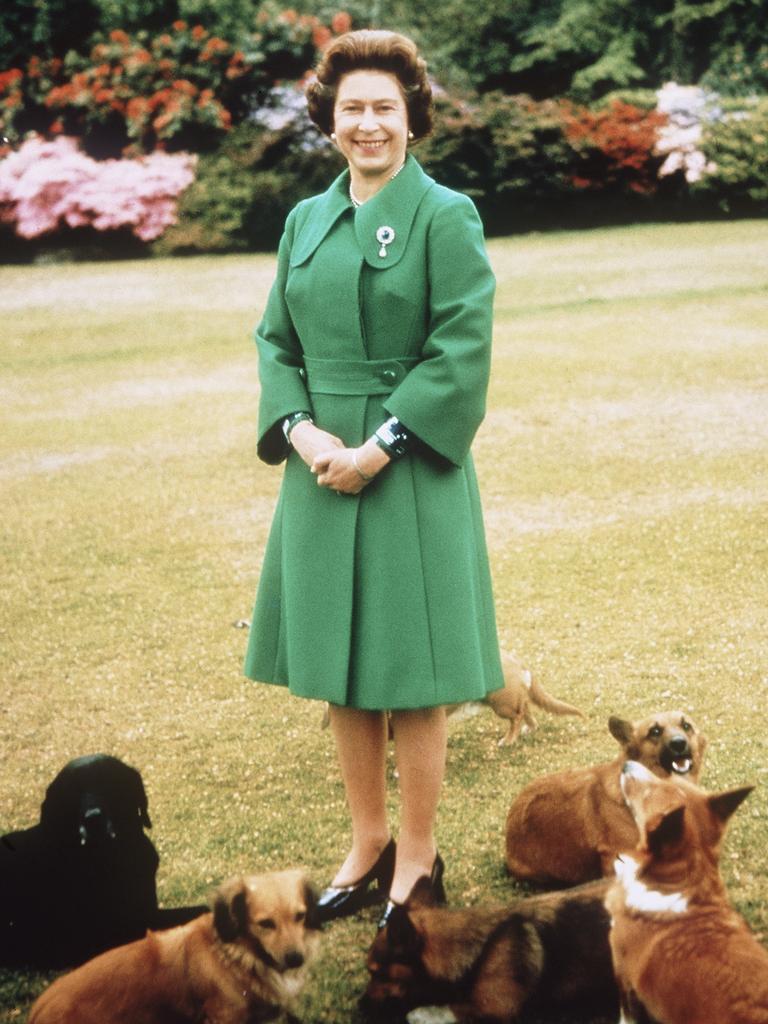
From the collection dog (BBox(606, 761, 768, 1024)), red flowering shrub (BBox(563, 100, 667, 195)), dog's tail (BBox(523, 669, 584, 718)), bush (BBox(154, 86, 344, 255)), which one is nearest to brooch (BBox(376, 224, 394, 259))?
dog (BBox(606, 761, 768, 1024))

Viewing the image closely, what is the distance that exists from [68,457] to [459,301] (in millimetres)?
7099

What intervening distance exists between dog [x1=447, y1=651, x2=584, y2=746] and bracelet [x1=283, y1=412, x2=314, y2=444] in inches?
57.0

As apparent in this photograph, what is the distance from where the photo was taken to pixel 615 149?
2008cm

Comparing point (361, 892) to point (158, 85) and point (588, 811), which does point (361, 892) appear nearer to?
point (588, 811)

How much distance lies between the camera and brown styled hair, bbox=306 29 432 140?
9.64 feet

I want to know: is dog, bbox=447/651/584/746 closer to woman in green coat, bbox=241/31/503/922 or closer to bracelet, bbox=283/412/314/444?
woman in green coat, bbox=241/31/503/922

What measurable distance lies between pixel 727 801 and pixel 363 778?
40.4 inches

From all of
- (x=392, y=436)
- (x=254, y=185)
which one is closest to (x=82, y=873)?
(x=392, y=436)

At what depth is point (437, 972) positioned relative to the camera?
9.05 ft

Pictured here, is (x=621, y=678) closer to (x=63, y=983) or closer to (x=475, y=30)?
(x=63, y=983)

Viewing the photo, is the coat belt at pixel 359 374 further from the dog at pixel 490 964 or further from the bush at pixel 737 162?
the bush at pixel 737 162

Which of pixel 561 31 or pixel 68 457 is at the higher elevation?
pixel 561 31

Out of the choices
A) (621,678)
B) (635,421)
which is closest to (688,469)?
(635,421)

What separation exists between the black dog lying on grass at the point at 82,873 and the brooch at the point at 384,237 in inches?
53.7
